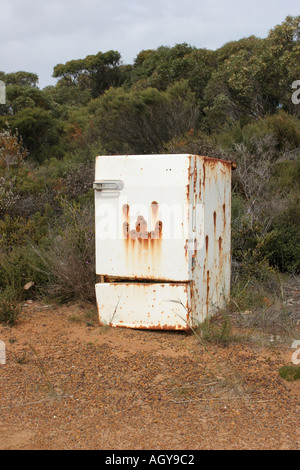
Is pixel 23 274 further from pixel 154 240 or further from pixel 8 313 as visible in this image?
pixel 154 240

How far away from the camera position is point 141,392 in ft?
10.8

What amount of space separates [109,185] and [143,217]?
16.1 inches

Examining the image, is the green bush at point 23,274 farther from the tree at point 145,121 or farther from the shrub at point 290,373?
the tree at point 145,121

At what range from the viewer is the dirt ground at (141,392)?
273cm

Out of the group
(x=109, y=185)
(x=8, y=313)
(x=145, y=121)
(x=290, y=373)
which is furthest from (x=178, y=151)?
(x=290, y=373)

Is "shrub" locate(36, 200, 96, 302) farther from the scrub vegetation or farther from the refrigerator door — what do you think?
the refrigerator door

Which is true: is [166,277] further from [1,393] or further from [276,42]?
[276,42]

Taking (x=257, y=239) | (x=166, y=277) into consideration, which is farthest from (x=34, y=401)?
(x=257, y=239)

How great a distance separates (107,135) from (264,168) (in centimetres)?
794

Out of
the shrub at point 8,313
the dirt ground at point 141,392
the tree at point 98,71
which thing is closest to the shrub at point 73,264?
the shrub at point 8,313

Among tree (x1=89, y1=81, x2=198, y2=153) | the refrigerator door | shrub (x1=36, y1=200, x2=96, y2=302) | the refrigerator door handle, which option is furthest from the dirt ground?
tree (x1=89, y1=81, x2=198, y2=153)

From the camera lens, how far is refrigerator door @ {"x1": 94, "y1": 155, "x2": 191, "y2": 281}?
161 inches

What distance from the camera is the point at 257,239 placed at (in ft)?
19.8
